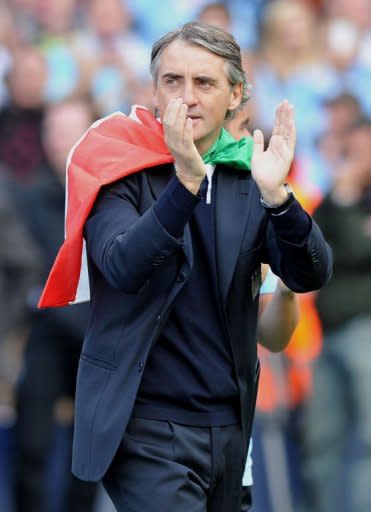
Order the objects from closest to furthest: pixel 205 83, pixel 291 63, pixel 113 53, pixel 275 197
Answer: pixel 275 197 → pixel 205 83 → pixel 113 53 → pixel 291 63

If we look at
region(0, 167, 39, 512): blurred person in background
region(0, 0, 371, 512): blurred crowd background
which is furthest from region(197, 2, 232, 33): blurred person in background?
region(0, 167, 39, 512): blurred person in background

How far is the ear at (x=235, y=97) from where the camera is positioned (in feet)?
13.6

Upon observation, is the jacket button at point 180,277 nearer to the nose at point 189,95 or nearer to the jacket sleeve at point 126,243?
the jacket sleeve at point 126,243

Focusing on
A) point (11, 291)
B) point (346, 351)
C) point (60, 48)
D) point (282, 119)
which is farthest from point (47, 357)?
point (282, 119)

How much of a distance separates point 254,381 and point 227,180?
634 millimetres

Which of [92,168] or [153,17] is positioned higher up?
[153,17]

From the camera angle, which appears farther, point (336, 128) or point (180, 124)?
point (336, 128)

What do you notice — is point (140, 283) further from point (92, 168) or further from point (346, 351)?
point (346, 351)

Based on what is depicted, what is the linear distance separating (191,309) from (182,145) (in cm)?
57

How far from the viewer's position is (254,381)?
4.23 m

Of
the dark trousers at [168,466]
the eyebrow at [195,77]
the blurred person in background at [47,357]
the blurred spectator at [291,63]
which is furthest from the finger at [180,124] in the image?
the blurred spectator at [291,63]

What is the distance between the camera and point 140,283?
→ 3.72 metres

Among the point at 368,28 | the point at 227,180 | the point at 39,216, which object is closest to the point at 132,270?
the point at 227,180

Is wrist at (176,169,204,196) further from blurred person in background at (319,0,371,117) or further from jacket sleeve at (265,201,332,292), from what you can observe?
blurred person in background at (319,0,371,117)
